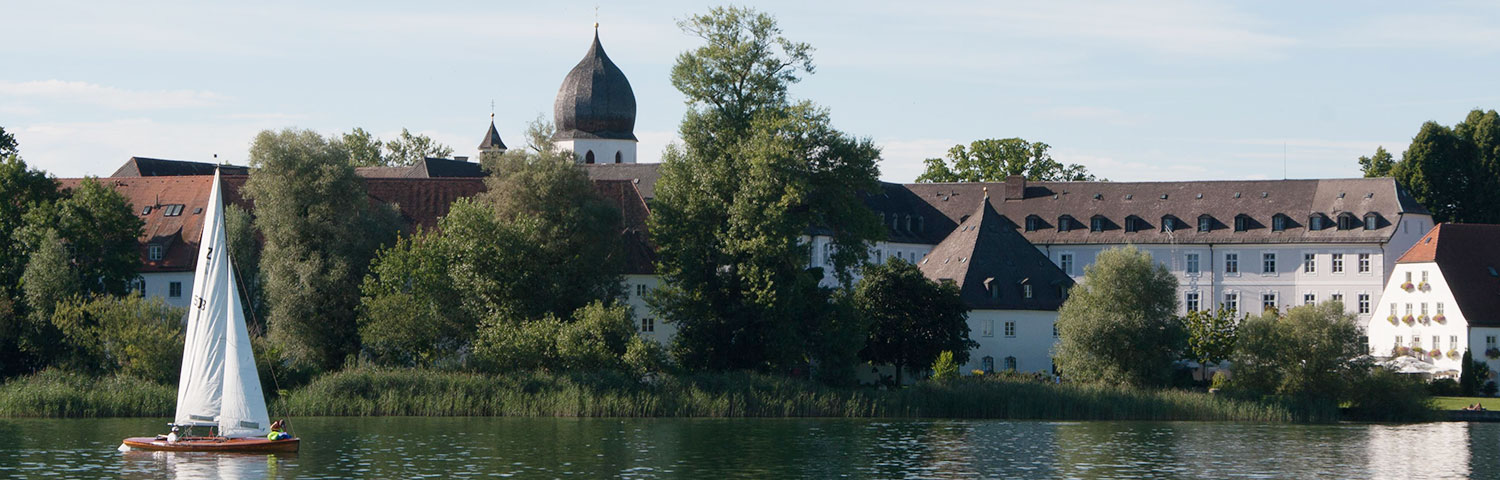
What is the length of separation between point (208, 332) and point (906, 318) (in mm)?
36966

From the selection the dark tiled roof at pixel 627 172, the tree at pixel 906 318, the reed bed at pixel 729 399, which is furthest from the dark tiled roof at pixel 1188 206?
the reed bed at pixel 729 399

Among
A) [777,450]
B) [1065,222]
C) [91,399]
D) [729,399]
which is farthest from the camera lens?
[1065,222]

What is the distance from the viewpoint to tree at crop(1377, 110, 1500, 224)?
11769 centimetres

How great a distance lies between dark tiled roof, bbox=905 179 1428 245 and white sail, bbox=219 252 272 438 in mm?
69586

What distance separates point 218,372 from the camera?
174 feet

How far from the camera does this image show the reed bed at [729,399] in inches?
2719

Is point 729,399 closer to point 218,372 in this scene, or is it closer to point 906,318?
point 906,318

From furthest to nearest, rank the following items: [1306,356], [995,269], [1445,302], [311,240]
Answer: [995,269] < [1445,302] < [311,240] < [1306,356]

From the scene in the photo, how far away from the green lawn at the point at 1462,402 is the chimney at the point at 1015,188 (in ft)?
125

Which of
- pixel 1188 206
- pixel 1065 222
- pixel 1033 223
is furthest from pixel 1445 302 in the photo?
pixel 1033 223

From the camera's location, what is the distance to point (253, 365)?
2105 inches

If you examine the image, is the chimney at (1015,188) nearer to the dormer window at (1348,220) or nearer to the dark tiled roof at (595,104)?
the dormer window at (1348,220)

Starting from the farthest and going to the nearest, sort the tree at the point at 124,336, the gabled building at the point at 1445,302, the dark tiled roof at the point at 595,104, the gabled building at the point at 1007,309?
the dark tiled roof at the point at 595,104 < the gabled building at the point at 1007,309 < the gabled building at the point at 1445,302 < the tree at the point at 124,336

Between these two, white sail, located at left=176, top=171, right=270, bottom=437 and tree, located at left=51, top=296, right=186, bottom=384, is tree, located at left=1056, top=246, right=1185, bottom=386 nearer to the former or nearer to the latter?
tree, located at left=51, top=296, right=186, bottom=384
